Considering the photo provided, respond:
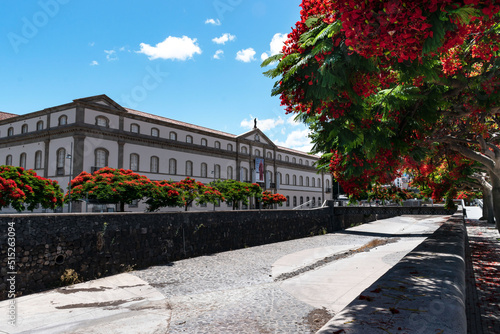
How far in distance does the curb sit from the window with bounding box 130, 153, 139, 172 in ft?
126

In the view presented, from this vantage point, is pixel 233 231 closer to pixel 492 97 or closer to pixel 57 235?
pixel 57 235

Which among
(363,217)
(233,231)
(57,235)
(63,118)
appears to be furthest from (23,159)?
(363,217)

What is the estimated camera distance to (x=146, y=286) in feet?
35.1

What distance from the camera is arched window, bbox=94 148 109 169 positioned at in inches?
1407

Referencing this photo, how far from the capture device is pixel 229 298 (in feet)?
30.5

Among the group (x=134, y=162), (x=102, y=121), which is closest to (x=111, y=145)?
(x=102, y=121)

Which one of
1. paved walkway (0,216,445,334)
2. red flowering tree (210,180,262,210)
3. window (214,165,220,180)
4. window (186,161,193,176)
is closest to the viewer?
paved walkway (0,216,445,334)

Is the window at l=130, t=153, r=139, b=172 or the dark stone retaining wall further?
the window at l=130, t=153, r=139, b=172

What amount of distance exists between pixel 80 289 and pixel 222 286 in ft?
13.9

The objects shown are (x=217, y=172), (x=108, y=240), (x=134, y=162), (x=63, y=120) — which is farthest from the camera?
(x=217, y=172)

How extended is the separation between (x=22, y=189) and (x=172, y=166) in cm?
2542

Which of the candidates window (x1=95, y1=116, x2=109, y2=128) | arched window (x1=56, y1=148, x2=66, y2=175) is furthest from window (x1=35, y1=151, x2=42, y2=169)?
window (x1=95, y1=116, x2=109, y2=128)

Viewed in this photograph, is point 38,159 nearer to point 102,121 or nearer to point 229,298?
point 102,121

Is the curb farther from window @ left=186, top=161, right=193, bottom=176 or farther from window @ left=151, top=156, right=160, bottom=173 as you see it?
window @ left=186, top=161, right=193, bottom=176
